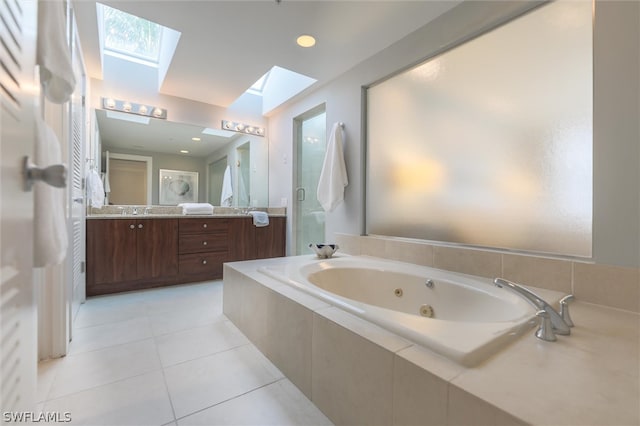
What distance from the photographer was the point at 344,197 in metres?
2.75

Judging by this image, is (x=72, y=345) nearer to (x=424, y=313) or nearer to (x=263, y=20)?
(x=424, y=313)

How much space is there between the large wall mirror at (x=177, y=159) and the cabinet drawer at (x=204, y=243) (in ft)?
2.00

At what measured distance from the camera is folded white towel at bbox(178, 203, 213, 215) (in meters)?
3.28

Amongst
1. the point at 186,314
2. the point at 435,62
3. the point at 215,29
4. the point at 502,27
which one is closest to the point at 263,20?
the point at 215,29

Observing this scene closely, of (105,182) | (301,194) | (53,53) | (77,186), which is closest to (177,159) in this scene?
(105,182)

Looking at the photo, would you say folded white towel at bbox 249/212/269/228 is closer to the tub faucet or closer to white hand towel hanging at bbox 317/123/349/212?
white hand towel hanging at bbox 317/123/349/212

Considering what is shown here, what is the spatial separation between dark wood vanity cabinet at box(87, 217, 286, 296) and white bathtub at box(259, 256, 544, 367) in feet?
4.51

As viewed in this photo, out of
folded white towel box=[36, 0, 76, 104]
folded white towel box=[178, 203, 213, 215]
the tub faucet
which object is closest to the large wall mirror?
folded white towel box=[178, 203, 213, 215]

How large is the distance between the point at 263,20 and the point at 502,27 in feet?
5.16

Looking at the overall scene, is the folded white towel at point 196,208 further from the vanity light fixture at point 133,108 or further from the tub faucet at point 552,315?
the tub faucet at point 552,315

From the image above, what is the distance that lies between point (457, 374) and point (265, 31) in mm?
2432

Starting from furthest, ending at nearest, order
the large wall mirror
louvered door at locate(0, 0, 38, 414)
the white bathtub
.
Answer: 1. the large wall mirror
2. the white bathtub
3. louvered door at locate(0, 0, 38, 414)

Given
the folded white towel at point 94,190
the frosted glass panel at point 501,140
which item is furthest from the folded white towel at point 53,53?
the folded white towel at point 94,190

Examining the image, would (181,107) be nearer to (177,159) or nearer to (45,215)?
(177,159)
